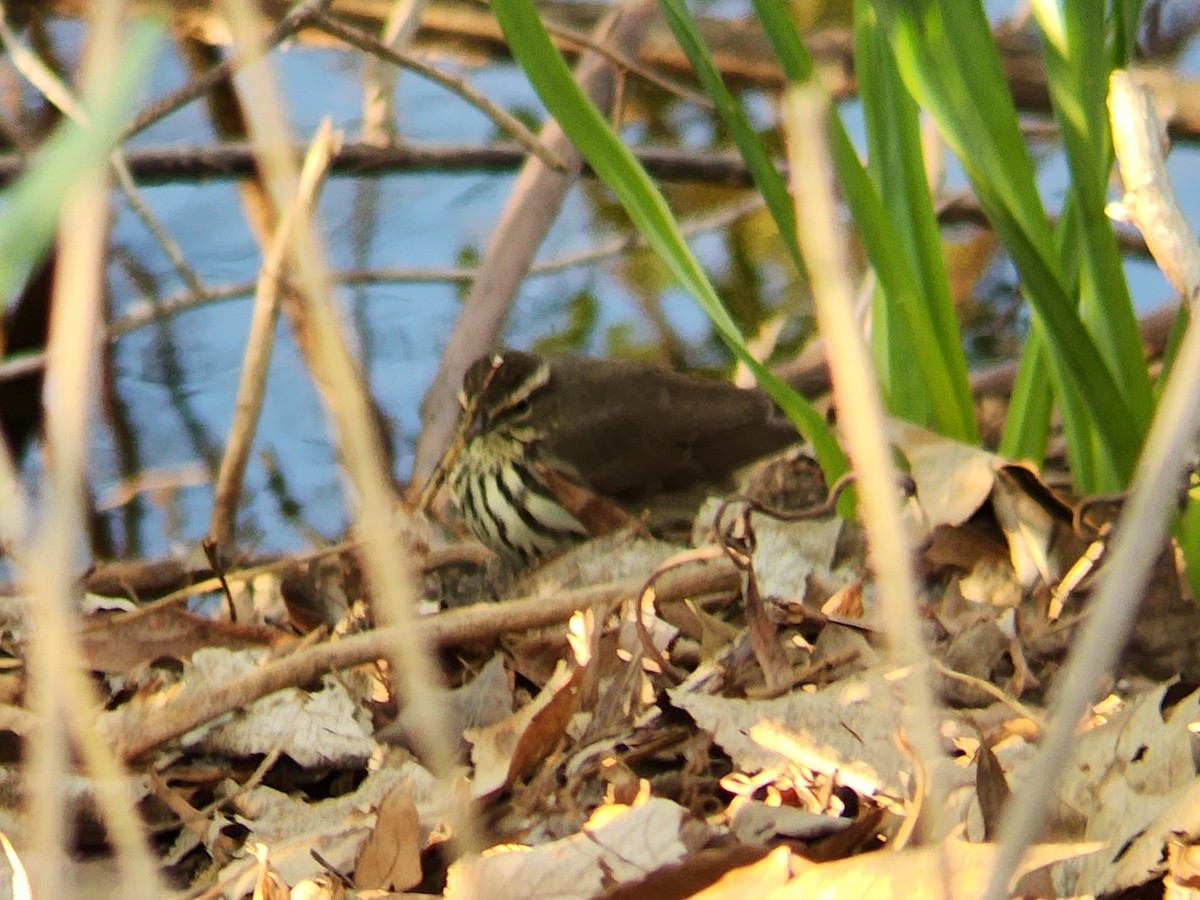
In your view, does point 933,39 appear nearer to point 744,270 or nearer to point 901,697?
point 901,697

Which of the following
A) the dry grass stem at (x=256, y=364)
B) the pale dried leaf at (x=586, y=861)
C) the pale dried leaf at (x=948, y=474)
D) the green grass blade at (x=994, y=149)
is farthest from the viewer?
the dry grass stem at (x=256, y=364)

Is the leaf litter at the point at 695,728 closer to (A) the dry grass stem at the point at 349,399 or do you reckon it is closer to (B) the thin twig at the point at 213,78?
(A) the dry grass stem at the point at 349,399

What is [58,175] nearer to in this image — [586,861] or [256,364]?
[586,861]

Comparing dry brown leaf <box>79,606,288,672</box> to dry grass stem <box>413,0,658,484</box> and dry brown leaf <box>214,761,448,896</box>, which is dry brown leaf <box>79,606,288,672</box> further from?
dry grass stem <box>413,0,658,484</box>

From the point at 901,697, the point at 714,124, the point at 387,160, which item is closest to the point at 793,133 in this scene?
A: the point at 901,697

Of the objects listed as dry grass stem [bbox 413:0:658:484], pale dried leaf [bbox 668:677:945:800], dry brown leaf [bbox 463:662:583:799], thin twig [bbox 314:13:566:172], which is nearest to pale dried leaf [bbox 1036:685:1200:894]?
pale dried leaf [bbox 668:677:945:800]

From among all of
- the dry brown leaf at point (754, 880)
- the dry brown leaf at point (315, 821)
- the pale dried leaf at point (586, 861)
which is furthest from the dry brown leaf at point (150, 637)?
the dry brown leaf at point (754, 880)

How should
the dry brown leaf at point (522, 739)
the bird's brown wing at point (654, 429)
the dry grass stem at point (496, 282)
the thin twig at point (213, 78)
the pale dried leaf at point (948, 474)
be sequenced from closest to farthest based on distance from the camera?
1. the dry brown leaf at point (522, 739)
2. the pale dried leaf at point (948, 474)
3. the thin twig at point (213, 78)
4. the bird's brown wing at point (654, 429)
5. the dry grass stem at point (496, 282)
